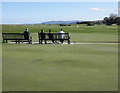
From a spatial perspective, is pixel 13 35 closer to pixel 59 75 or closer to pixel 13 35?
pixel 13 35

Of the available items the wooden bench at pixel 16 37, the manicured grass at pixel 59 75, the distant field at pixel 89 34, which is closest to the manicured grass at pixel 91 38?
the distant field at pixel 89 34

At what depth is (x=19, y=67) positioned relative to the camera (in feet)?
34.7

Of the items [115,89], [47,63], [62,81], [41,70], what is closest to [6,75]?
[41,70]

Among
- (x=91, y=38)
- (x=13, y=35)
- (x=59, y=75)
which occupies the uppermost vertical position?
(x=13, y=35)

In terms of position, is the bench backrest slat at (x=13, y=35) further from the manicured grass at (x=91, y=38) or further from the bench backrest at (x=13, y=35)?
the manicured grass at (x=91, y=38)

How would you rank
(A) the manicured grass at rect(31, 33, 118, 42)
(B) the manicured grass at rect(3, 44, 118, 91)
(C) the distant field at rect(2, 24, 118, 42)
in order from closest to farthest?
(B) the manicured grass at rect(3, 44, 118, 91) → (A) the manicured grass at rect(31, 33, 118, 42) → (C) the distant field at rect(2, 24, 118, 42)

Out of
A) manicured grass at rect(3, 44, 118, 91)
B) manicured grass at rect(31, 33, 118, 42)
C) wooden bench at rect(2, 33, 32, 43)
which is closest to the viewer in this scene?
manicured grass at rect(3, 44, 118, 91)

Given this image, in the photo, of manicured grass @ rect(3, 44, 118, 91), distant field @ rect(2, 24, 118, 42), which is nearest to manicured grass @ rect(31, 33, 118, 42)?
distant field @ rect(2, 24, 118, 42)

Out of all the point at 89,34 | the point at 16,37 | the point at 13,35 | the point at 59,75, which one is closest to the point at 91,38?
the point at 16,37

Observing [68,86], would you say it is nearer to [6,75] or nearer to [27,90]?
[27,90]

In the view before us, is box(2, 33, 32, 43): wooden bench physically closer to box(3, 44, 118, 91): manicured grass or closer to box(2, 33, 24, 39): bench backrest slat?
box(2, 33, 24, 39): bench backrest slat

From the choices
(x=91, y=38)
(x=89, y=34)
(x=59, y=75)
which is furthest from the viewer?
(x=89, y=34)

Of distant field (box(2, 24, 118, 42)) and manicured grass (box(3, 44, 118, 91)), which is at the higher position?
manicured grass (box(3, 44, 118, 91))

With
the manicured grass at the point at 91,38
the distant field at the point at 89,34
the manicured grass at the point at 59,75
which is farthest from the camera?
the distant field at the point at 89,34
